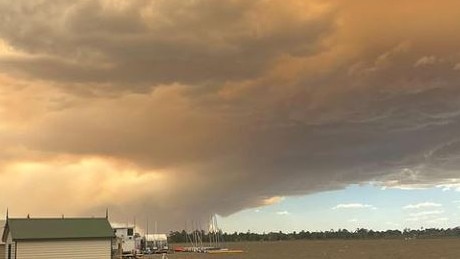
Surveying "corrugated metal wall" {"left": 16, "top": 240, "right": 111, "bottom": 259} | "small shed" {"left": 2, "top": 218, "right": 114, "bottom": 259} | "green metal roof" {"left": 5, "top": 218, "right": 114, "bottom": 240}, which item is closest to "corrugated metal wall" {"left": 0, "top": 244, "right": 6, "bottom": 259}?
"small shed" {"left": 2, "top": 218, "right": 114, "bottom": 259}

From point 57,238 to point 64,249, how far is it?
1.25 metres

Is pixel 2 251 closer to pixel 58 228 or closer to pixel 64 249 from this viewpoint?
pixel 58 228

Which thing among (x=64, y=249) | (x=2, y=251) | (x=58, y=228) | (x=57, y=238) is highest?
(x=58, y=228)

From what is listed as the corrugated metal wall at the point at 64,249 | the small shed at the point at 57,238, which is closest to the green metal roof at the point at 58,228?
the small shed at the point at 57,238

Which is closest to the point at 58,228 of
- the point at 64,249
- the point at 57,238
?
the point at 57,238

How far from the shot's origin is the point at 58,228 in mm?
61406

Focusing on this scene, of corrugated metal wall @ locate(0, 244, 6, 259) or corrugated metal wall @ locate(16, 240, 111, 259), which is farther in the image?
corrugated metal wall @ locate(0, 244, 6, 259)

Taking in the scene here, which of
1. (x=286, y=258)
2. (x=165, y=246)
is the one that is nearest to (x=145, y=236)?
(x=165, y=246)

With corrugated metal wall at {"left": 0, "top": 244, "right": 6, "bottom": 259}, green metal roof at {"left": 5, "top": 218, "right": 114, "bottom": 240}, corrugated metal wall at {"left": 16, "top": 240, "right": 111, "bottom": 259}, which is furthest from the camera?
corrugated metal wall at {"left": 0, "top": 244, "right": 6, "bottom": 259}

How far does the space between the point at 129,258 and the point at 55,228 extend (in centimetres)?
4094

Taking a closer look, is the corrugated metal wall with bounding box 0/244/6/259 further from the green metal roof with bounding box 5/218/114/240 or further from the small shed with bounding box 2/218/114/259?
the green metal roof with bounding box 5/218/114/240

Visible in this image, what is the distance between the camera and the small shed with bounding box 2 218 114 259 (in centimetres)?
5944

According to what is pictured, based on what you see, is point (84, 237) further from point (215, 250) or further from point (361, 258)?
point (215, 250)

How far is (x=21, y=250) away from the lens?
195 feet
